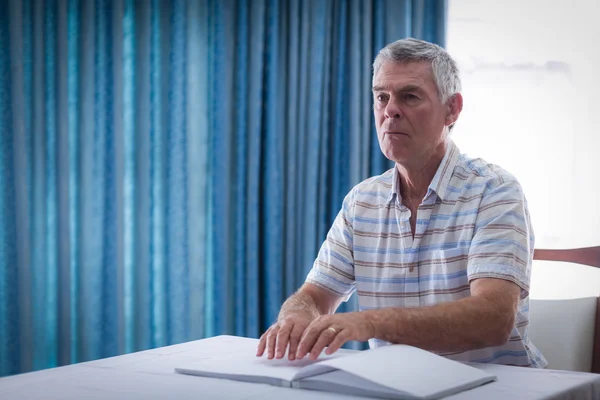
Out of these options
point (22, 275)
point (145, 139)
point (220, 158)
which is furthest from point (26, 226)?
point (220, 158)

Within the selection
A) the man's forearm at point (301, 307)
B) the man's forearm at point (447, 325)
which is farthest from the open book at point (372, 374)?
the man's forearm at point (301, 307)

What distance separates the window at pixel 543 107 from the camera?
2.89m

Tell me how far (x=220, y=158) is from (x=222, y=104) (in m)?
0.24

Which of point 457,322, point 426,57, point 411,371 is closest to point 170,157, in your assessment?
point 426,57

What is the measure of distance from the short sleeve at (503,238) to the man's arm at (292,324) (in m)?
0.41

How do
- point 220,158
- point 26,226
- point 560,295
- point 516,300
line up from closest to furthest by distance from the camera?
point 516,300
point 26,226
point 560,295
point 220,158

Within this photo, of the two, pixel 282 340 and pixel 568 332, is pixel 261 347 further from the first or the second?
pixel 568 332

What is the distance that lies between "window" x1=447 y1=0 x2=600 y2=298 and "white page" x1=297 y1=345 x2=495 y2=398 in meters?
1.89

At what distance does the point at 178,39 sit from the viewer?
309 cm

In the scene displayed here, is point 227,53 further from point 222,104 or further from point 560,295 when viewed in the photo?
point 560,295

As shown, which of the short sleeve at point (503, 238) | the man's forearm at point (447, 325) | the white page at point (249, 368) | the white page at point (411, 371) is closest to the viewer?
the white page at point (411, 371)

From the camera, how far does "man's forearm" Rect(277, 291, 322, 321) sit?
1.72 meters

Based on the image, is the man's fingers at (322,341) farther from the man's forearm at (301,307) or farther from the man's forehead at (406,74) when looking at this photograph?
the man's forehead at (406,74)

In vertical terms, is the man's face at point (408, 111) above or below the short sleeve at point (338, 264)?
above
